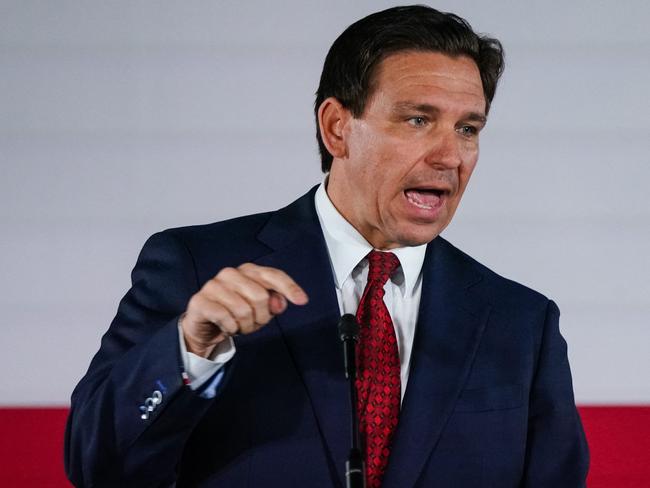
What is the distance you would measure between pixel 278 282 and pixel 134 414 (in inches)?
12.8

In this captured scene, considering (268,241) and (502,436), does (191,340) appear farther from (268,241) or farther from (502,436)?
(502,436)

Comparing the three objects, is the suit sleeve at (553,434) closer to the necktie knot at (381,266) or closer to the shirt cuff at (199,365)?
the necktie knot at (381,266)

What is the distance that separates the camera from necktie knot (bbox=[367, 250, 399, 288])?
1666 millimetres

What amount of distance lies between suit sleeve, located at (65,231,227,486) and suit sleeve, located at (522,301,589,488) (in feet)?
1.91

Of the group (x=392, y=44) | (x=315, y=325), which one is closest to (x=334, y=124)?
(x=392, y=44)

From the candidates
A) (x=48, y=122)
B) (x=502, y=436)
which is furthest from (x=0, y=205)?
(x=502, y=436)

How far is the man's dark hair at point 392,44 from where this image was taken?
68.9 inches

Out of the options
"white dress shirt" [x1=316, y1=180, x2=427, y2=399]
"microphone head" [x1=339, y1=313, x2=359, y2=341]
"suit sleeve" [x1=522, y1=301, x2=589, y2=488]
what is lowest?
"suit sleeve" [x1=522, y1=301, x2=589, y2=488]

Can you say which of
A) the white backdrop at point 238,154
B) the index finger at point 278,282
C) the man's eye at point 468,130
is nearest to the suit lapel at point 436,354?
the man's eye at point 468,130

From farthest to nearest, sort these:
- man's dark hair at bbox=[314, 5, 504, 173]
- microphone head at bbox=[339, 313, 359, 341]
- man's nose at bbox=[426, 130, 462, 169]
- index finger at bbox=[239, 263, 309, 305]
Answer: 1. man's dark hair at bbox=[314, 5, 504, 173]
2. man's nose at bbox=[426, 130, 462, 169]
3. microphone head at bbox=[339, 313, 359, 341]
4. index finger at bbox=[239, 263, 309, 305]

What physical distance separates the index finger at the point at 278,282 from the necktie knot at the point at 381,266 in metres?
0.45

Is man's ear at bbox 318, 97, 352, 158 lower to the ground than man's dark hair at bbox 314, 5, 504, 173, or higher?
lower

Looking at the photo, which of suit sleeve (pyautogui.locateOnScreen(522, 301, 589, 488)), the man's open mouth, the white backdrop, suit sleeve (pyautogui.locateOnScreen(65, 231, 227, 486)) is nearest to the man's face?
the man's open mouth

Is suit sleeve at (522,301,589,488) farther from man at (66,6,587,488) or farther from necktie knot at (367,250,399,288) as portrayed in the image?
necktie knot at (367,250,399,288)
